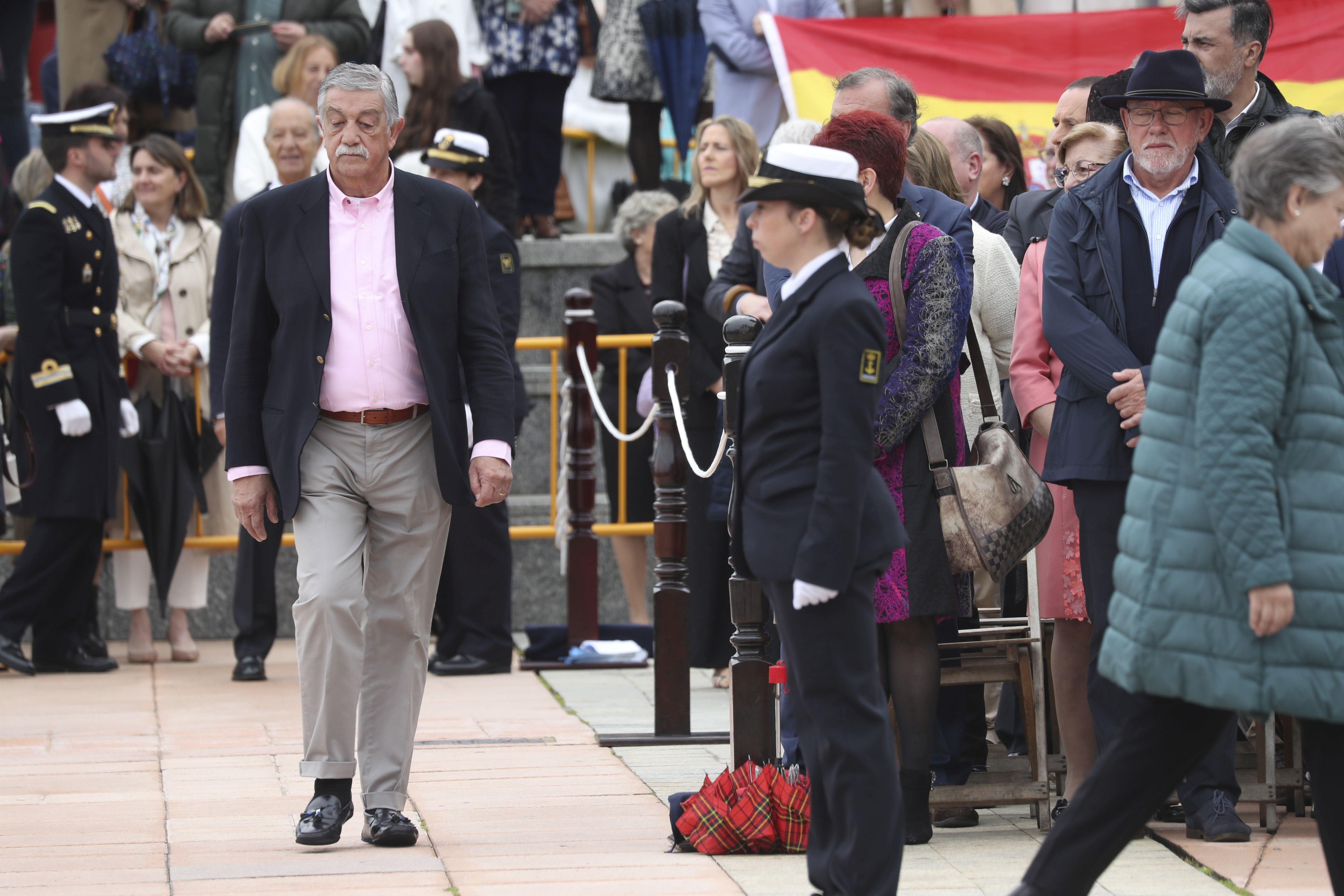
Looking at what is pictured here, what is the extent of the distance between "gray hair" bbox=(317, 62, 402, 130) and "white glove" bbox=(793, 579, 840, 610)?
82.4 inches

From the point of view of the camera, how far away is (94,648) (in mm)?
9195

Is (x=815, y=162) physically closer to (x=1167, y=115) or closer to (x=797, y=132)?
(x=1167, y=115)

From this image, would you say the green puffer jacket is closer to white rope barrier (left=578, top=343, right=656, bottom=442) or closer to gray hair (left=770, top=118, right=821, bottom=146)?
gray hair (left=770, top=118, right=821, bottom=146)

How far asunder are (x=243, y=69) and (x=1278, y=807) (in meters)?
7.85

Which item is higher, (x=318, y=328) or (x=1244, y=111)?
(x=1244, y=111)

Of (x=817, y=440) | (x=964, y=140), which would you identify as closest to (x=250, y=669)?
(x=964, y=140)

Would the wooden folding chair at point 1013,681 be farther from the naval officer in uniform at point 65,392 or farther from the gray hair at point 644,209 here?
the naval officer in uniform at point 65,392

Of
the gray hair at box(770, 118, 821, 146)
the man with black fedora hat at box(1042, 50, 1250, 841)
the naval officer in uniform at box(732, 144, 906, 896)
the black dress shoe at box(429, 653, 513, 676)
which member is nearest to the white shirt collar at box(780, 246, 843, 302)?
the naval officer in uniform at box(732, 144, 906, 896)

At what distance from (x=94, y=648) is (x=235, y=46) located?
4030 millimetres

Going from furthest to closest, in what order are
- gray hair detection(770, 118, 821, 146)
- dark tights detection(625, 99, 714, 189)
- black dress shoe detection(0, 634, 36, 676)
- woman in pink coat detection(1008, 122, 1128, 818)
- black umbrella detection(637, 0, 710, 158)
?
dark tights detection(625, 99, 714, 189) → black umbrella detection(637, 0, 710, 158) → black dress shoe detection(0, 634, 36, 676) → gray hair detection(770, 118, 821, 146) → woman in pink coat detection(1008, 122, 1128, 818)

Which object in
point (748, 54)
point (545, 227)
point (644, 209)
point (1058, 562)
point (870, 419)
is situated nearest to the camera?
point (870, 419)

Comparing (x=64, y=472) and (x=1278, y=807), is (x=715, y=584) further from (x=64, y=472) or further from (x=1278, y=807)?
(x=64, y=472)

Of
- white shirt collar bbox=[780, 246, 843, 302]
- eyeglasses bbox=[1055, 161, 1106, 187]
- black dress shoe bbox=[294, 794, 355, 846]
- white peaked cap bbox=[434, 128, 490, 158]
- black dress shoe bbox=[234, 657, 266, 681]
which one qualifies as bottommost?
black dress shoe bbox=[234, 657, 266, 681]

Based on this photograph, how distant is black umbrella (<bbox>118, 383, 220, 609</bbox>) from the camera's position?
29.7ft
